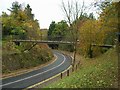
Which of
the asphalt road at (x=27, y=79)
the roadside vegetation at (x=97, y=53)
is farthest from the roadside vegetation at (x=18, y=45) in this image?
the roadside vegetation at (x=97, y=53)

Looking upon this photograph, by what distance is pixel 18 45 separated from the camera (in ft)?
163

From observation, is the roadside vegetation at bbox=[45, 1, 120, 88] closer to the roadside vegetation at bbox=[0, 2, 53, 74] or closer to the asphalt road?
the asphalt road

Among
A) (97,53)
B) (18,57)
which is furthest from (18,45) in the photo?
(97,53)

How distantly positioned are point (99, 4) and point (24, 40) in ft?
96.2

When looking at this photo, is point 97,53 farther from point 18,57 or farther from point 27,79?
point 27,79

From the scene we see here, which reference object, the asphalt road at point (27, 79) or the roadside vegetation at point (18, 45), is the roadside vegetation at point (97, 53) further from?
the roadside vegetation at point (18, 45)

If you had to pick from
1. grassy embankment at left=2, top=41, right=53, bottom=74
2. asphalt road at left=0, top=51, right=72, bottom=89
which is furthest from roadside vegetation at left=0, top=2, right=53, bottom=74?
asphalt road at left=0, top=51, right=72, bottom=89

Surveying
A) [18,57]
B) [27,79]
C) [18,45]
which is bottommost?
[27,79]

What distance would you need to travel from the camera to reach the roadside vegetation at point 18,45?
40.8m

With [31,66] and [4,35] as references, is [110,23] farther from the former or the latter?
[4,35]

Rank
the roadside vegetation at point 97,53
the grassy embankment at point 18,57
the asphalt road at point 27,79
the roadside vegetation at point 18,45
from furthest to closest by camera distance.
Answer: the roadside vegetation at point 18,45 < the grassy embankment at point 18,57 < the asphalt road at point 27,79 < the roadside vegetation at point 97,53

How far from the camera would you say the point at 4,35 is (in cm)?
5400

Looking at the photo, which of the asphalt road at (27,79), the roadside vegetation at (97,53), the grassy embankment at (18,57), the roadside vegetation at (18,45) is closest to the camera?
the roadside vegetation at (97,53)

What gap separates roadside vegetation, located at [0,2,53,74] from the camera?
134 ft
